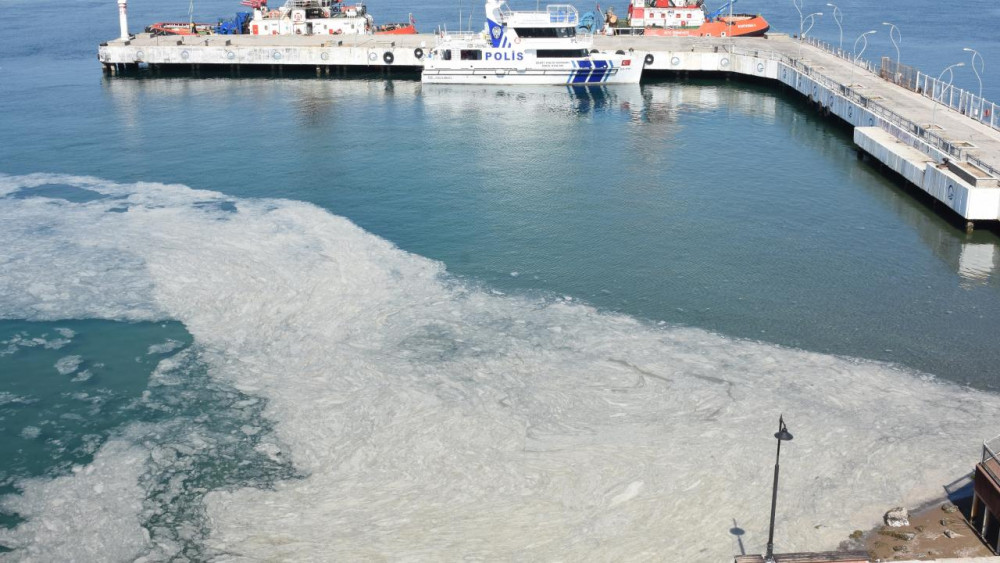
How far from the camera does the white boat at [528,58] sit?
90.8 m

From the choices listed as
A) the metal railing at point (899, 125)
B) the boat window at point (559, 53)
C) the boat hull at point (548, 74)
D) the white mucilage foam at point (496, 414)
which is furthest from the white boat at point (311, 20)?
the white mucilage foam at point (496, 414)

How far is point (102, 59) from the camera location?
98.8 metres

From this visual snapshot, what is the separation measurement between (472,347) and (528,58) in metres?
58.3

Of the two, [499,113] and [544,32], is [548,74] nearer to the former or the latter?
[544,32]

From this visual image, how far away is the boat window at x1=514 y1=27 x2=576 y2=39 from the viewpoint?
90606 millimetres

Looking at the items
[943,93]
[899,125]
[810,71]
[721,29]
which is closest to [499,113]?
[810,71]

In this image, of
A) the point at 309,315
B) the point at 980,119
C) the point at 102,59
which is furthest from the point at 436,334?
the point at 102,59

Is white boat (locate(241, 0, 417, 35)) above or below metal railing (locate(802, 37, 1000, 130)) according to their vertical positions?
above

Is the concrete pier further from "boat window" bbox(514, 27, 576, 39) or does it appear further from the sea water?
"boat window" bbox(514, 27, 576, 39)

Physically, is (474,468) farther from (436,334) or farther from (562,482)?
(436,334)

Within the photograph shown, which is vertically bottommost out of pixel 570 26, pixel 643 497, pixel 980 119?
pixel 643 497

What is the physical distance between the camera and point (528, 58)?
91.2 metres

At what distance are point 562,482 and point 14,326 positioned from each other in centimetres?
2573

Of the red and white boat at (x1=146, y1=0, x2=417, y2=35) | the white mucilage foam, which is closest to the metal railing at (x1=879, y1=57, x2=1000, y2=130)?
the white mucilage foam
